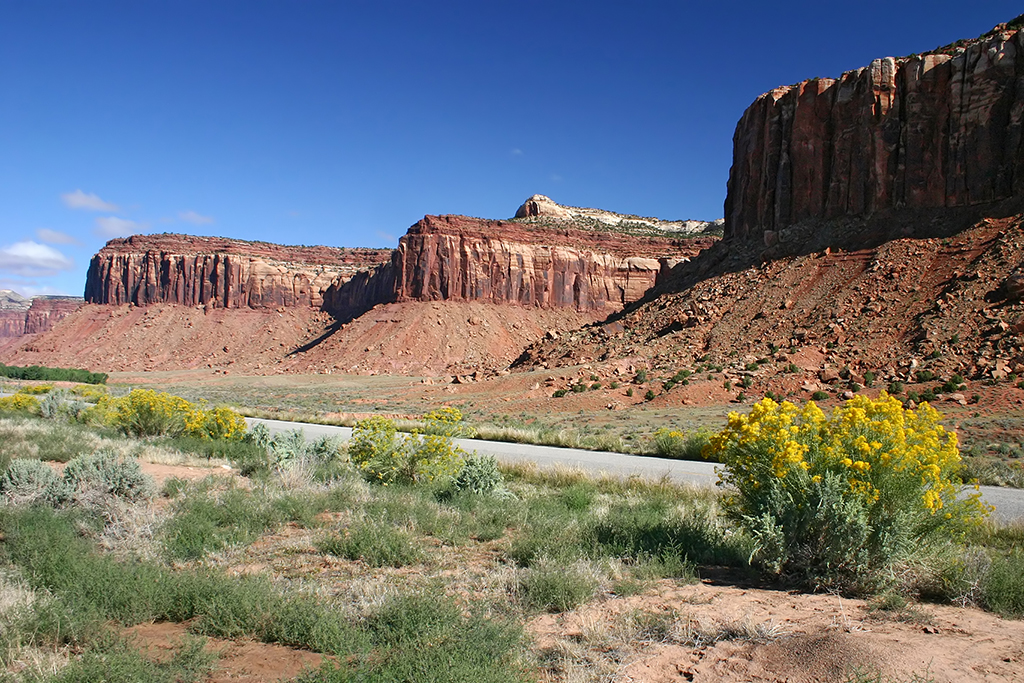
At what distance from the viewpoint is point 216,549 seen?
6.48m

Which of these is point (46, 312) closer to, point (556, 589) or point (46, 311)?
point (46, 311)

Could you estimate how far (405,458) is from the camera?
403 inches

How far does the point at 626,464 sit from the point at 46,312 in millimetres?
154995

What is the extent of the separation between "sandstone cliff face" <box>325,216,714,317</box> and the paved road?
61.2 meters

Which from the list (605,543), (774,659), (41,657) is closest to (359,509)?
(605,543)

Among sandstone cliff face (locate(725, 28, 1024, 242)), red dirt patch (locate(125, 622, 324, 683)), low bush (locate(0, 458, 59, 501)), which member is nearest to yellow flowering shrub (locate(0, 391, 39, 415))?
low bush (locate(0, 458, 59, 501))

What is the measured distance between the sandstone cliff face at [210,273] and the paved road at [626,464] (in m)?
86.6

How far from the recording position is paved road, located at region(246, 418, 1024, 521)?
392 inches

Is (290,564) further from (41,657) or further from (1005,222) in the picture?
(1005,222)

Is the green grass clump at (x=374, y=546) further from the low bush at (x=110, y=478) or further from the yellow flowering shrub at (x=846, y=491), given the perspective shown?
the yellow flowering shrub at (x=846, y=491)

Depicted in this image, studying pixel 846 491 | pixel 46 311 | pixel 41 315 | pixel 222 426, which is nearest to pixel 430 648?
pixel 846 491

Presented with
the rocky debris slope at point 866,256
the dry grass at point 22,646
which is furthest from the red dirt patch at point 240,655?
the rocky debris slope at point 866,256

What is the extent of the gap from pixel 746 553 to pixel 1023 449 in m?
15.8

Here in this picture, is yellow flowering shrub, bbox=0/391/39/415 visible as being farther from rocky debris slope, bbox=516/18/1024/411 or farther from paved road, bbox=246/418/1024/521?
rocky debris slope, bbox=516/18/1024/411
